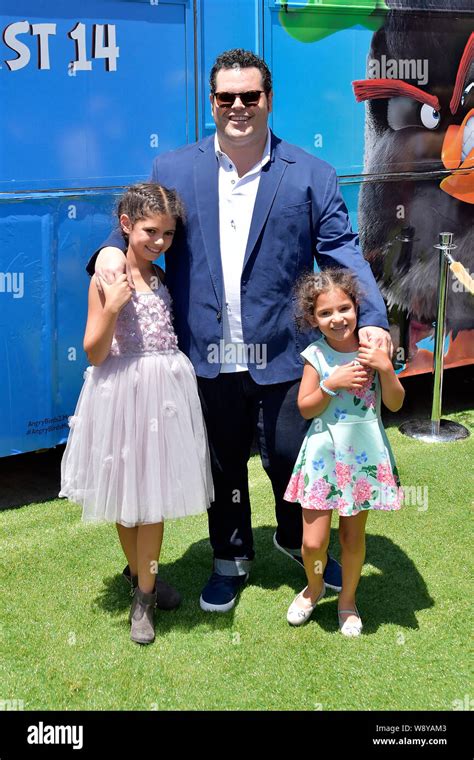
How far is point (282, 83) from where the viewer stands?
385 cm

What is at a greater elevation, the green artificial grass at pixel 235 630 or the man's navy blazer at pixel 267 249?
the man's navy blazer at pixel 267 249

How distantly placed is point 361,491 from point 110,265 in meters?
1.06

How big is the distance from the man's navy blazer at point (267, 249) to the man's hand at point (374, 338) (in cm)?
14

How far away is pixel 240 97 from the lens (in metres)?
2.55

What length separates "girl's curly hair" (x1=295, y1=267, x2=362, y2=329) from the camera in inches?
99.3

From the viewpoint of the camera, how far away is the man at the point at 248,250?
259 centimetres

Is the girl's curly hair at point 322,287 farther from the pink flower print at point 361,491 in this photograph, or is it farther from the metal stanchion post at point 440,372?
the metal stanchion post at point 440,372

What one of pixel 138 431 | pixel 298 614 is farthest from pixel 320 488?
pixel 138 431

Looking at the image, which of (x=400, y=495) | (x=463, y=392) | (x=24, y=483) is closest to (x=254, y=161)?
(x=400, y=495)

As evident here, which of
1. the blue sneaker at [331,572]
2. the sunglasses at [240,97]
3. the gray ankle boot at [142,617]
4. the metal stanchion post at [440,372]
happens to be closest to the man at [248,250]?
the sunglasses at [240,97]

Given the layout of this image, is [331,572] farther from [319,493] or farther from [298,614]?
[319,493]
